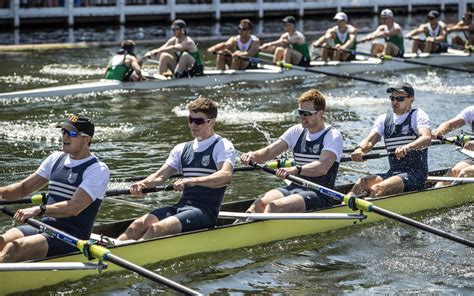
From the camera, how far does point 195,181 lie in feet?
35.6

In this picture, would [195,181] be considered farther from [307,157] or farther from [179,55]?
[179,55]

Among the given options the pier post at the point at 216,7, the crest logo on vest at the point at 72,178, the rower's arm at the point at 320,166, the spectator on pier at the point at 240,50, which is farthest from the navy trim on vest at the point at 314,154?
the pier post at the point at 216,7

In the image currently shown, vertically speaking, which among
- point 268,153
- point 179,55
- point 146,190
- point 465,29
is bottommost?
point 146,190

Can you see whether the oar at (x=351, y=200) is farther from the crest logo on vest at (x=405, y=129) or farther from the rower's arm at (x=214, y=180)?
the crest logo on vest at (x=405, y=129)

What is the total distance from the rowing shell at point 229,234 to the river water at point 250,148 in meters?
A: 0.11

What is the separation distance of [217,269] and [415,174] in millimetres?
3532

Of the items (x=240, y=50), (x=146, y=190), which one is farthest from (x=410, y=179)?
(x=240, y=50)

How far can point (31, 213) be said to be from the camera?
966cm

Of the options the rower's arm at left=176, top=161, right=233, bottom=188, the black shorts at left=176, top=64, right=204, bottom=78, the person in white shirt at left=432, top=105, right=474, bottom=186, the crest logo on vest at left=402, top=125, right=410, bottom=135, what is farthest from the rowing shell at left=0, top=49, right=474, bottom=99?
the rower's arm at left=176, top=161, right=233, bottom=188

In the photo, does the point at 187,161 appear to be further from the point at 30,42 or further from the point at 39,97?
the point at 30,42

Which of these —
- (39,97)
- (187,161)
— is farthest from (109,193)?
(39,97)

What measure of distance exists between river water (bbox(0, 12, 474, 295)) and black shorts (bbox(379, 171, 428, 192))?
397 mm

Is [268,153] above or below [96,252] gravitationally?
above

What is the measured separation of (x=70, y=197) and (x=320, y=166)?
336 cm
